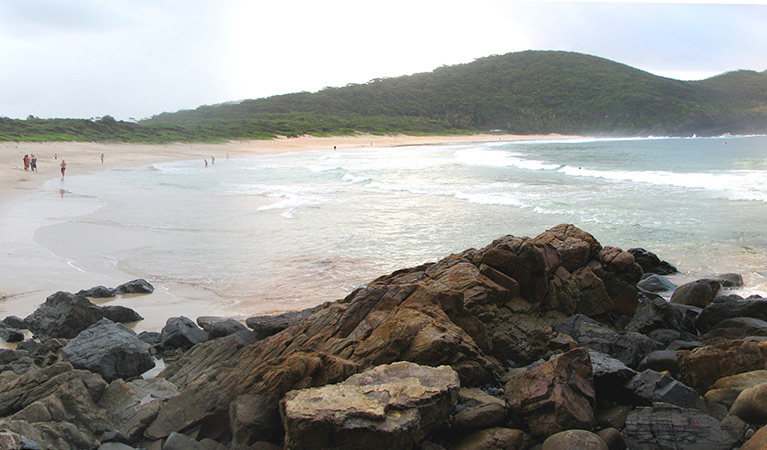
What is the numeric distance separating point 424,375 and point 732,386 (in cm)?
231

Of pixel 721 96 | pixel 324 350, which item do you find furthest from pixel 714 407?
pixel 721 96

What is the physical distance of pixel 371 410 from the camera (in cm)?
357

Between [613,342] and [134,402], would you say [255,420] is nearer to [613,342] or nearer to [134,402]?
[134,402]

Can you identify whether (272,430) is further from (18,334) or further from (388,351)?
(18,334)

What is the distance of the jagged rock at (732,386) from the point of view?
13.8 feet

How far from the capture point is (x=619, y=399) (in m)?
4.45

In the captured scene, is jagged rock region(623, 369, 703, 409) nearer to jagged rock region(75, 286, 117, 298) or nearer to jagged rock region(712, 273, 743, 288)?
jagged rock region(712, 273, 743, 288)

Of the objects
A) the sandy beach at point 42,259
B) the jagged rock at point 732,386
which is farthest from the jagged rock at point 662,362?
the sandy beach at point 42,259

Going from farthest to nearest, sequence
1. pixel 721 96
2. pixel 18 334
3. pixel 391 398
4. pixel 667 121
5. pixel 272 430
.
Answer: pixel 721 96 < pixel 667 121 < pixel 18 334 < pixel 272 430 < pixel 391 398

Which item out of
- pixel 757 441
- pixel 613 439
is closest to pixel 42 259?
pixel 613 439

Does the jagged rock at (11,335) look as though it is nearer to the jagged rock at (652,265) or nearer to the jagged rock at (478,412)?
the jagged rock at (478,412)

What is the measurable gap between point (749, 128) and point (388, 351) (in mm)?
127557

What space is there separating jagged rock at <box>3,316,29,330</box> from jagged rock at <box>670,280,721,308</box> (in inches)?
327

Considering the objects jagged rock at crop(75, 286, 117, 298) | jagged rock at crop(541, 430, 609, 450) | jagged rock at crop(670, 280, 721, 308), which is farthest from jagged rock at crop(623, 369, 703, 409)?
jagged rock at crop(75, 286, 117, 298)
